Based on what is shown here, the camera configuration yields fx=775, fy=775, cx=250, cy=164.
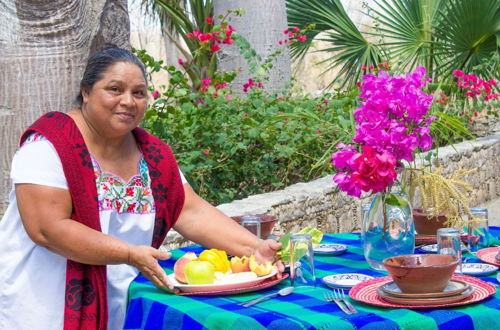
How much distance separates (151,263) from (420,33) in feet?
25.8

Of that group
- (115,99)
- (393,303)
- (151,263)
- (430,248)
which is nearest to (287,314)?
(393,303)

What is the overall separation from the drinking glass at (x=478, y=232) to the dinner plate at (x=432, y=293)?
0.55m

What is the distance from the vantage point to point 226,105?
5.34 meters

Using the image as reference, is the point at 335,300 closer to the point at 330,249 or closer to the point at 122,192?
the point at 330,249

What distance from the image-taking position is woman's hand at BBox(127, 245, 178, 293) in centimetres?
215

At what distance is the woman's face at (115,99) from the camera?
2480 millimetres

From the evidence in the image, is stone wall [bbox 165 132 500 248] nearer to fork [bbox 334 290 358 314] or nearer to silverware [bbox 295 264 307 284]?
silverware [bbox 295 264 307 284]

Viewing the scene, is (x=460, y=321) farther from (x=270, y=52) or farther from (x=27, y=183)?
(x=270, y=52)

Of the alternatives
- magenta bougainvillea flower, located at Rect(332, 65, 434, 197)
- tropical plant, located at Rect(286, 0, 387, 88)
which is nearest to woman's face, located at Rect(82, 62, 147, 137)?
magenta bougainvillea flower, located at Rect(332, 65, 434, 197)

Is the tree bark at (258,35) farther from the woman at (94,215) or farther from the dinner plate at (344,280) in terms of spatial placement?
the dinner plate at (344,280)

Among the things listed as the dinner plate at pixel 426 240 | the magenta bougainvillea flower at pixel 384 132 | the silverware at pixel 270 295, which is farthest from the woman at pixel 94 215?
the dinner plate at pixel 426 240

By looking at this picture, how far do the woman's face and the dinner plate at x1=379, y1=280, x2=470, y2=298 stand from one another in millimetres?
1004

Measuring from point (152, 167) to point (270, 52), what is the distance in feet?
14.4

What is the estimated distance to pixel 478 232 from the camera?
251 centimetres
